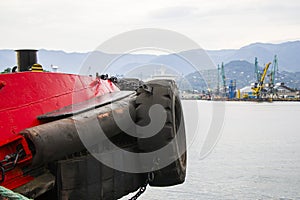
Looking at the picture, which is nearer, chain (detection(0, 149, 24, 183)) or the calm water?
chain (detection(0, 149, 24, 183))

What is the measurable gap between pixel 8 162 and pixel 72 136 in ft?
2.56

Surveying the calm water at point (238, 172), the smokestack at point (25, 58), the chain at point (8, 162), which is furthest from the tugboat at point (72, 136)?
the calm water at point (238, 172)

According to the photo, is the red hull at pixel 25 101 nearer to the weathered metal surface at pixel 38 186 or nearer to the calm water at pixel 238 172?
the weathered metal surface at pixel 38 186

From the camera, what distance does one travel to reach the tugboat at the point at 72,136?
395 centimetres

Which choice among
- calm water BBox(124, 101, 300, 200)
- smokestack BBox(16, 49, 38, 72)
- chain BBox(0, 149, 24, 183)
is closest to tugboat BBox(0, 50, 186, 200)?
chain BBox(0, 149, 24, 183)

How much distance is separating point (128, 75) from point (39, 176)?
232 cm

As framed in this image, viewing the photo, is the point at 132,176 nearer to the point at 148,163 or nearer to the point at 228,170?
the point at 148,163

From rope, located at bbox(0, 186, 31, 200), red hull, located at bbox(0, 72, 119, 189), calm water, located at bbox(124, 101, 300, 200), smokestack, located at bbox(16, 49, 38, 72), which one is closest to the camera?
rope, located at bbox(0, 186, 31, 200)

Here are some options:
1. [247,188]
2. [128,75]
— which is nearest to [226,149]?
[247,188]

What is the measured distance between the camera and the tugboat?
13.0ft

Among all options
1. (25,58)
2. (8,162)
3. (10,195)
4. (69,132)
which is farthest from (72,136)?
(25,58)

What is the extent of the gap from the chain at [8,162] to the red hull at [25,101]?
0.07 m

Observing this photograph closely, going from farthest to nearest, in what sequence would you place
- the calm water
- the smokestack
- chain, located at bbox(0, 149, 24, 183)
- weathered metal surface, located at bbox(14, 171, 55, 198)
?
1. the calm water
2. the smokestack
3. weathered metal surface, located at bbox(14, 171, 55, 198)
4. chain, located at bbox(0, 149, 24, 183)

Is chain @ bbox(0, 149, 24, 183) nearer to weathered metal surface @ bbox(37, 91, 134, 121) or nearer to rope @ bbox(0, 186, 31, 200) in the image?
rope @ bbox(0, 186, 31, 200)
